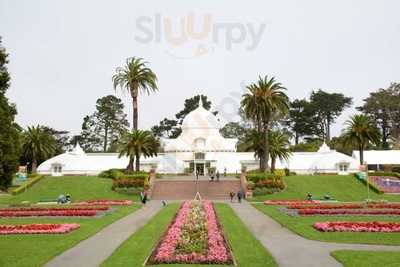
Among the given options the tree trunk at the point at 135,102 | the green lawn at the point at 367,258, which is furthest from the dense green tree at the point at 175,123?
the green lawn at the point at 367,258

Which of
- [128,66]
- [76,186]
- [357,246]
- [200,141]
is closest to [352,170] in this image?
[200,141]

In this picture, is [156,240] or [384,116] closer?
[156,240]

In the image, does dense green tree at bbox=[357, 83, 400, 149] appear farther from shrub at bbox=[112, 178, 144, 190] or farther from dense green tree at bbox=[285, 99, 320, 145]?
shrub at bbox=[112, 178, 144, 190]

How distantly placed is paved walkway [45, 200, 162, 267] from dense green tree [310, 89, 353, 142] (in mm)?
84753

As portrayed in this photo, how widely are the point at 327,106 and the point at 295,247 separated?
91.4 meters

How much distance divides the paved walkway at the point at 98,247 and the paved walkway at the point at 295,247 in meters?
5.74

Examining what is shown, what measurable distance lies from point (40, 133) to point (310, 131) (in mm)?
61576

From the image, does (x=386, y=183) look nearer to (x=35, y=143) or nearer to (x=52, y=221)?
(x=52, y=221)

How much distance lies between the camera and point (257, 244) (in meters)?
18.0

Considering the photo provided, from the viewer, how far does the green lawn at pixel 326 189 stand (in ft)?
152

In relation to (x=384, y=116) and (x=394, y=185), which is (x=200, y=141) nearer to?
(x=394, y=185)

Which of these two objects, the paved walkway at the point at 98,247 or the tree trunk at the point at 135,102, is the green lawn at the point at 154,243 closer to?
the paved walkway at the point at 98,247

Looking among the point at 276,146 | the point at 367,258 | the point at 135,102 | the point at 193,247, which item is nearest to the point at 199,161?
the point at 276,146

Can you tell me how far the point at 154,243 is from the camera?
18375 mm
